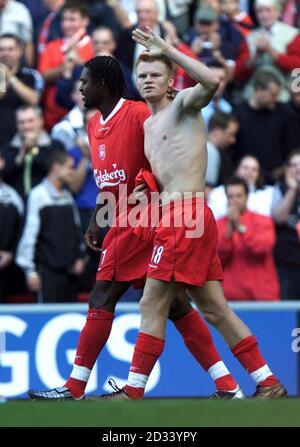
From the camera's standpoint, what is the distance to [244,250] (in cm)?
1097

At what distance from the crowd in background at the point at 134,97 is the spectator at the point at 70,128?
13 millimetres

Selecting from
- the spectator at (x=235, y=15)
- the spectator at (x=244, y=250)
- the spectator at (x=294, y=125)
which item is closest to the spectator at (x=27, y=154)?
the spectator at (x=244, y=250)

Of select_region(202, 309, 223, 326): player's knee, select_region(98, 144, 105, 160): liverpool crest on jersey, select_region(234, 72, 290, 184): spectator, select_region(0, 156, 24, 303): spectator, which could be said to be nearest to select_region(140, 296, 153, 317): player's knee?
select_region(202, 309, 223, 326): player's knee

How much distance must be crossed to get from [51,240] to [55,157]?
0.76m

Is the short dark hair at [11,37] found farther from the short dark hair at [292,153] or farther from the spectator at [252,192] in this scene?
the short dark hair at [292,153]

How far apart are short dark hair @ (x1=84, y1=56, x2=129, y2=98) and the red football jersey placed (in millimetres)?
151

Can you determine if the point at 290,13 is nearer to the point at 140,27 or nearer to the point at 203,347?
the point at 140,27

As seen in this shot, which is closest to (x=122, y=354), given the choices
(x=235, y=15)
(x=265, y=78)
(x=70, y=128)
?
(x=70, y=128)

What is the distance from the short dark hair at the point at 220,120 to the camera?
12.1 meters

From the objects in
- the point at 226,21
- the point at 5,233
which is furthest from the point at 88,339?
the point at 226,21

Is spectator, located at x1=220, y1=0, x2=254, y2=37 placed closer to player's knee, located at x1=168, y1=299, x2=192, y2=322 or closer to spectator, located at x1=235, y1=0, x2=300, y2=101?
spectator, located at x1=235, y1=0, x2=300, y2=101

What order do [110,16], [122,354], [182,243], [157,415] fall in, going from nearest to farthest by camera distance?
1. [157,415]
2. [182,243]
3. [122,354]
4. [110,16]

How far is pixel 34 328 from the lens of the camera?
1038 centimetres

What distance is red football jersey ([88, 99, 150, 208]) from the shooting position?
767 cm
